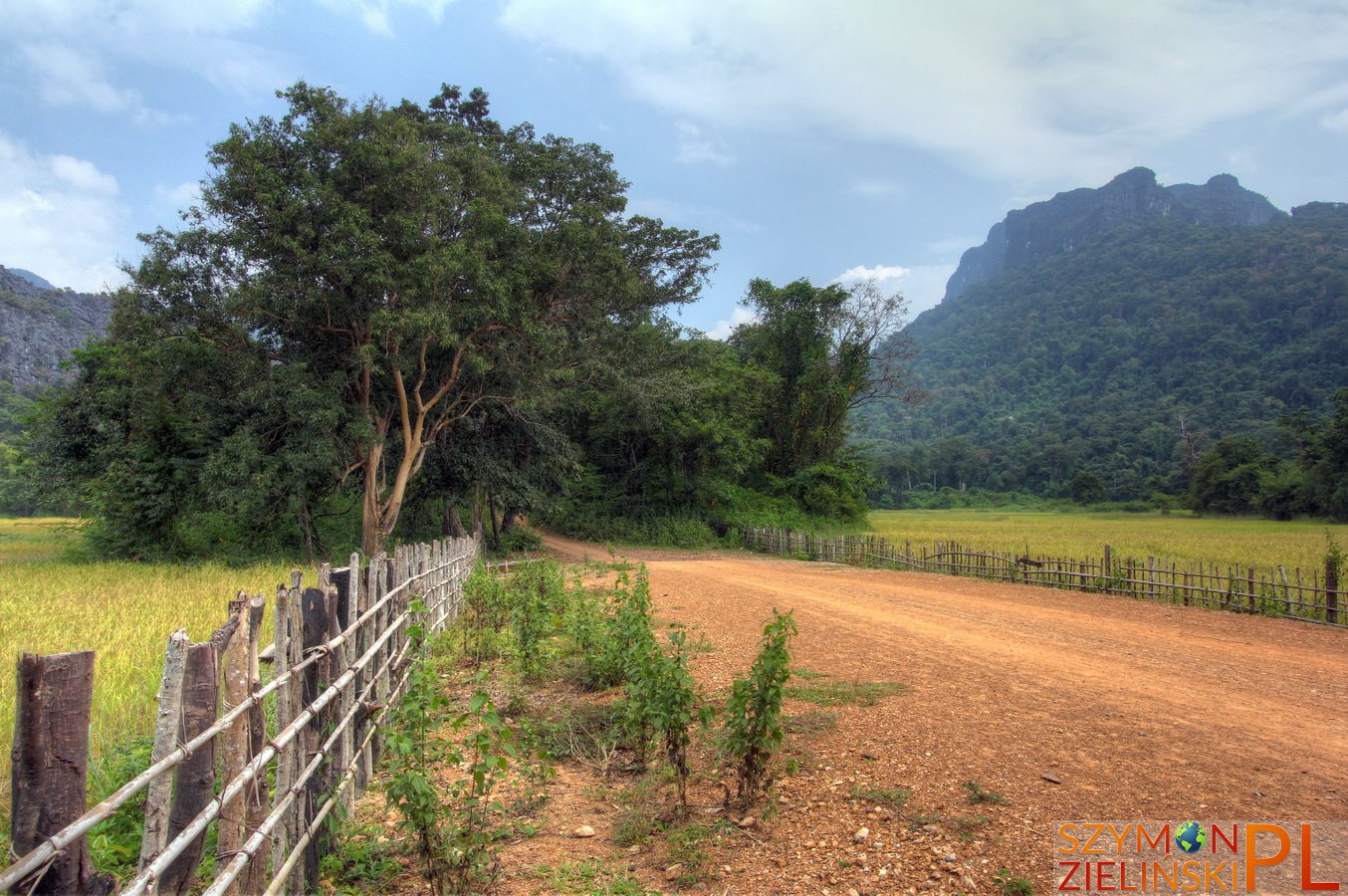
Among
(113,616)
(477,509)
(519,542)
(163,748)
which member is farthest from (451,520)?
(163,748)

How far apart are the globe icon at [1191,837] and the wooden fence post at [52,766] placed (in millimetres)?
4362

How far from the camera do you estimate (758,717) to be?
4.27m

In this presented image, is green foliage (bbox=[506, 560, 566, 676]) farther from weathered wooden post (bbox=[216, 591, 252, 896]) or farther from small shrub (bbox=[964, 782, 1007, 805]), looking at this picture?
weathered wooden post (bbox=[216, 591, 252, 896])

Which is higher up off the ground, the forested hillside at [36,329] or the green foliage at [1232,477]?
the forested hillside at [36,329]

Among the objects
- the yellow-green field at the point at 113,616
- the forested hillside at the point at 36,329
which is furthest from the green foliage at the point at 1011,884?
the forested hillside at the point at 36,329

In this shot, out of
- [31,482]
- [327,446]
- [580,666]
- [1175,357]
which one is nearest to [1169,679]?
[580,666]

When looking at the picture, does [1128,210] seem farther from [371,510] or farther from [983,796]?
[983,796]

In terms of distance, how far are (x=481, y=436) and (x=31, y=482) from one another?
11215 millimetres

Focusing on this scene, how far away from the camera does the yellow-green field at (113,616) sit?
5277mm

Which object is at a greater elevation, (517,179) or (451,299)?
(517,179)

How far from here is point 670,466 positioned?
3228cm

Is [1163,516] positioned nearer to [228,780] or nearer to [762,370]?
[762,370]

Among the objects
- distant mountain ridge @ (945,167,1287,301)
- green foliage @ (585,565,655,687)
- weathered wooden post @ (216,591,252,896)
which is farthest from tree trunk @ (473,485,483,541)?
distant mountain ridge @ (945,167,1287,301)

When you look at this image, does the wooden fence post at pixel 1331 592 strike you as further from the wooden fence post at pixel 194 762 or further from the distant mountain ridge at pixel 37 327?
the distant mountain ridge at pixel 37 327
